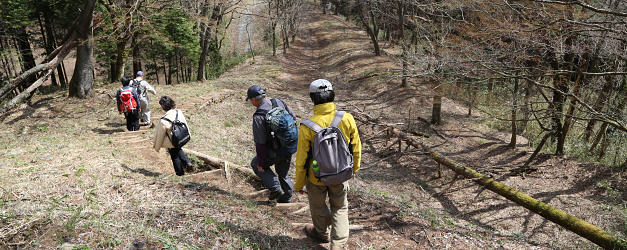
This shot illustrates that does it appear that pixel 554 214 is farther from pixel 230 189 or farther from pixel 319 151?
pixel 230 189

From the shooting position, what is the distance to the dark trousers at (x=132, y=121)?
27.2ft

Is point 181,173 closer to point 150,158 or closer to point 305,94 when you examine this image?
point 150,158

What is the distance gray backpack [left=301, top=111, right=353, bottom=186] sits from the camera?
3.25 m

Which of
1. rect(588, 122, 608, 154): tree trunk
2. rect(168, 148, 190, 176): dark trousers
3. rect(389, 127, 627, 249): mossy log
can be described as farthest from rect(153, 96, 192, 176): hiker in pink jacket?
rect(588, 122, 608, 154): tree trunk

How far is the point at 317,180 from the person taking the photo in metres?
3.51

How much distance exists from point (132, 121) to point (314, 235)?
6757 mm

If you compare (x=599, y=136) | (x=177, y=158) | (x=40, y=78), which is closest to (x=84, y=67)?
(x=40, y=78)

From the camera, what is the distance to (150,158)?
660 cm

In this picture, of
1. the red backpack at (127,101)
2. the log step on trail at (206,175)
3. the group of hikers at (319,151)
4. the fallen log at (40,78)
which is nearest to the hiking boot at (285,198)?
the group of hikers at (319,151)

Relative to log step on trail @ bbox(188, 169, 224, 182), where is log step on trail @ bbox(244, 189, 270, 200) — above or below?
below

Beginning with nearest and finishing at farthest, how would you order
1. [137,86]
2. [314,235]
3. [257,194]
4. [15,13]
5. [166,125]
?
[314,235] < [166,125] < [257,194] < [137,86] < [15,13]

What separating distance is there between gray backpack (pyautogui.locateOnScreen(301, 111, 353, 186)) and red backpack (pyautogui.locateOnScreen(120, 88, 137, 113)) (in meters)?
6.57

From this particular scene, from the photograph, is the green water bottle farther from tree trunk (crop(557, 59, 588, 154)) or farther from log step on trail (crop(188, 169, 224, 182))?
tree trunk (crop(557, 59, 588, 154))

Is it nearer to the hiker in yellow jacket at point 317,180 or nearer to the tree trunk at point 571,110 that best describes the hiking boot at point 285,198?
the hiker in yellow jacket at point 317,180
